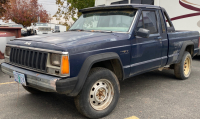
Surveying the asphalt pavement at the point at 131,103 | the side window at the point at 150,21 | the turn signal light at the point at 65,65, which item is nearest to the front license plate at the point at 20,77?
the asphalt pavement at the point at 131,103

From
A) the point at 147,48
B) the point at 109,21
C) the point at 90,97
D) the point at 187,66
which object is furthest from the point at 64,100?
the point at 187,66

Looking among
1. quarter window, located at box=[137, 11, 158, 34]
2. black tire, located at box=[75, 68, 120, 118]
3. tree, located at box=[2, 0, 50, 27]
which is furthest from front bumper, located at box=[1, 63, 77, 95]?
tree, located at box=[2, 0, 50, 27]

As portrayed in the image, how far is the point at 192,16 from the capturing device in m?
8.16

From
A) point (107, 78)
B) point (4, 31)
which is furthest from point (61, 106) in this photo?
point (4, 31)

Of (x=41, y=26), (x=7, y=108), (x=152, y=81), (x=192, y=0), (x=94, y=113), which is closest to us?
(x=94, y=113)

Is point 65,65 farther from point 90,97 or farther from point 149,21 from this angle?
point 149,21

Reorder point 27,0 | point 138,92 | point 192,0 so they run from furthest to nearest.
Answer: point 27,0
point 192,0
point 138,92

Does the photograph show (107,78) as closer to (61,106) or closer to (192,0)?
(61,106)

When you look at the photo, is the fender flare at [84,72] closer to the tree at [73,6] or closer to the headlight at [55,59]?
the headlight at [55,59]

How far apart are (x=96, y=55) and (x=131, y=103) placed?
4.59 feet

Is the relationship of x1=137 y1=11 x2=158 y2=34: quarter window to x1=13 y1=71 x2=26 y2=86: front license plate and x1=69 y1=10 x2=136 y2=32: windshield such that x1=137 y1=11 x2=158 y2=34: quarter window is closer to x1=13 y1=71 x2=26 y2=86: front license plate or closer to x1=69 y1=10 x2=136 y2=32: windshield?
x1=69 y1=10 x2=136 y2=32: windshield

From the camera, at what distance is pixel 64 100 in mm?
4008

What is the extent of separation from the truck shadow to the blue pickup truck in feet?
0.97

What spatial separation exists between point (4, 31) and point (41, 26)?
58.0 ft
